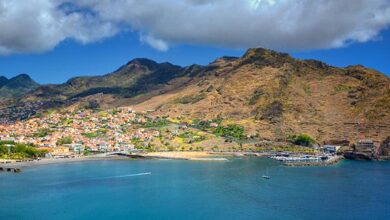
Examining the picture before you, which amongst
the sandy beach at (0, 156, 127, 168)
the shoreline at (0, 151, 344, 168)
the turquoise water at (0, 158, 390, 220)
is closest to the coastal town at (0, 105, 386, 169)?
the shoreline at (0, 151, 344, 168)

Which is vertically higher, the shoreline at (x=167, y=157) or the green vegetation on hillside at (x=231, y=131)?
the green vegetation on hillside at (x=231, y=131)

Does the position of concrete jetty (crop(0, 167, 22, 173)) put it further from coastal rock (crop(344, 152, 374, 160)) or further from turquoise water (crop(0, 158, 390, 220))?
coastal rock (crop(344, 152, 374, 160))

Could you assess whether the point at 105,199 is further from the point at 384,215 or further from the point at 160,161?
the point at 160,161

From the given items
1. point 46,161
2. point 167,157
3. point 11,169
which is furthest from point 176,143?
point 11,169

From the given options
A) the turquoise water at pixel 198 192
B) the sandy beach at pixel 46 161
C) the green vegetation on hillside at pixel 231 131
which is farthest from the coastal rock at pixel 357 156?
the sandy beach at pixel 46 161

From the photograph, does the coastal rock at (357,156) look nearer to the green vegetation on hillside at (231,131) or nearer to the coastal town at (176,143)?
the coastal town at (176,143)

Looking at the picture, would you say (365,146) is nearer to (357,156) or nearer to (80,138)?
(357,156)
